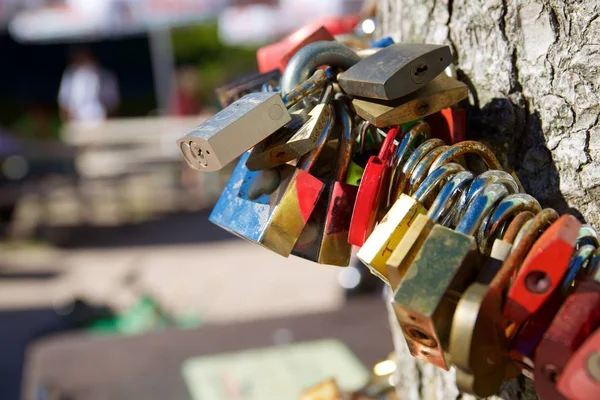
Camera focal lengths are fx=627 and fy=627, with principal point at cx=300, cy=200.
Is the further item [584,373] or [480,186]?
[480,186]

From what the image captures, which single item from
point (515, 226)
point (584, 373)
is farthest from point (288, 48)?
point (584, 373)

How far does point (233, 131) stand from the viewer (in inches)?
20.6

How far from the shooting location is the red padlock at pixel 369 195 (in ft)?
1.78

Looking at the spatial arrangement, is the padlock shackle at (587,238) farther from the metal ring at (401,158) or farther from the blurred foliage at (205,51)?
the blurred foliage at (205,51)

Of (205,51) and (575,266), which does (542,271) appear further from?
(205,51)

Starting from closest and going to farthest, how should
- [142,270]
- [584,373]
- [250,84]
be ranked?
[584,373], [250,84], [142,270]

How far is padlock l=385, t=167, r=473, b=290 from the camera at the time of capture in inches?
18.4

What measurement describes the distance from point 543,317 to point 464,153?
17cm

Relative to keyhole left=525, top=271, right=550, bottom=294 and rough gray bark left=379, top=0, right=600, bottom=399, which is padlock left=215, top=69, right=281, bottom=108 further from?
keyhole left=525, top=271, right=550, bottom=294

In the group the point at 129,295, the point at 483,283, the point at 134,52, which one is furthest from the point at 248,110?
the point at 134,52

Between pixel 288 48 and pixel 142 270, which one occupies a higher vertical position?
pixel 288 48

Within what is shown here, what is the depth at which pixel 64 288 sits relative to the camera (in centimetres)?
432

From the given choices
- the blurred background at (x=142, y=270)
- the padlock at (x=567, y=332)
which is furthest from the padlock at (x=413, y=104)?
the blurred background at (x=142, y=270)

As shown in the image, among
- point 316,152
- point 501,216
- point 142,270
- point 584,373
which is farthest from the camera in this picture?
point 142,270
